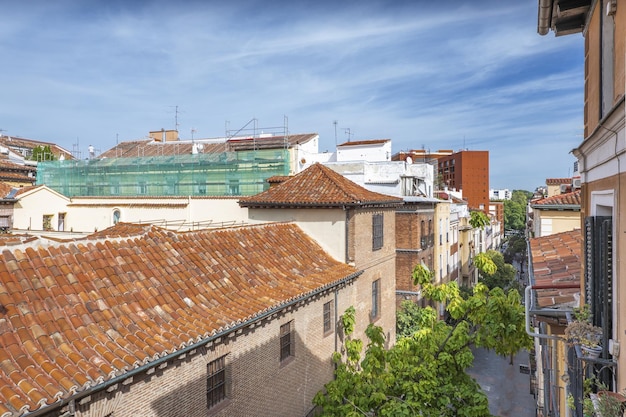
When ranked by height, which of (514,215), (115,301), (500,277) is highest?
(514,215)

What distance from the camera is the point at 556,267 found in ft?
25.7

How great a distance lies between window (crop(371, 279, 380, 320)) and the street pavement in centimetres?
867

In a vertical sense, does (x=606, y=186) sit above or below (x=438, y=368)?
above

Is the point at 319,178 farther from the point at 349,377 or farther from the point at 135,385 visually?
the point at 135,385

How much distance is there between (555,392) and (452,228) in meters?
27.6

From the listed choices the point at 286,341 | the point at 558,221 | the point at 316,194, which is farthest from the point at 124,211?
the point at 558,221

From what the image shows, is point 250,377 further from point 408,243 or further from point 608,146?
point 408,243

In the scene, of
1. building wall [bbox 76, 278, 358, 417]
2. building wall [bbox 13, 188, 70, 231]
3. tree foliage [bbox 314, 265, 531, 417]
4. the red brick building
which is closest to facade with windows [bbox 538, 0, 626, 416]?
tree foliage [bbox 314, 265, 531, 417]

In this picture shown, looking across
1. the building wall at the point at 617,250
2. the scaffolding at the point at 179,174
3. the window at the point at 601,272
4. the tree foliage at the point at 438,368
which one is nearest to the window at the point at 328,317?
the tree foliage at the point at 438,368

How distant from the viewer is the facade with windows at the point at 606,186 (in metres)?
3.66

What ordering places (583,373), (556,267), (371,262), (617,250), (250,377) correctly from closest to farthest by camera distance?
(617,250) < (583,373) < (556,267) < (250,377) < (371,262)

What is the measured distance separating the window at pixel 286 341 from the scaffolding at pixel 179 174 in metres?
Answer: 15.2

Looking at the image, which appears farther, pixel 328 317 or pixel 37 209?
pixel 37 209

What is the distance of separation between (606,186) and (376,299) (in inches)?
535
